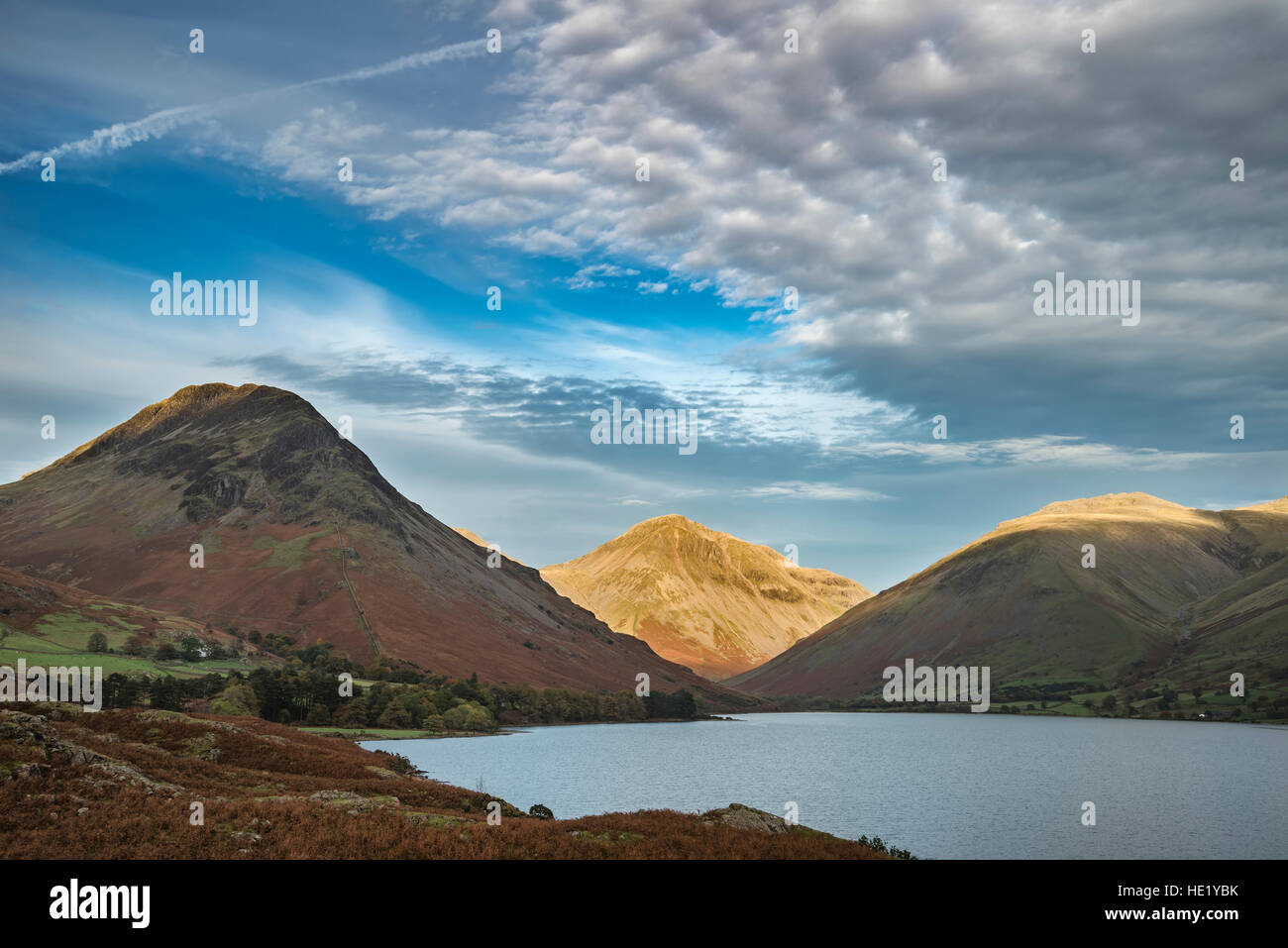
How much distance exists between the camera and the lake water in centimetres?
7569

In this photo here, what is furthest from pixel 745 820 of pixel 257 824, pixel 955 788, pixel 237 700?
pixel 237 700

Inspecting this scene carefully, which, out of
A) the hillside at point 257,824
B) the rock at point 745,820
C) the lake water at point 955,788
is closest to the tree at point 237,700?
the lake water at point 955,788

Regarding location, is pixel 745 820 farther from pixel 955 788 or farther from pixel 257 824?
pixel 955 788

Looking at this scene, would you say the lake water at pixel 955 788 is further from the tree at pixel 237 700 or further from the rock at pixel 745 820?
the rock at pixel 745 820

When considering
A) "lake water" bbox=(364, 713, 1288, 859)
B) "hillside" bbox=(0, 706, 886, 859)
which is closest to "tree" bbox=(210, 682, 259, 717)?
"lake water" bbox=(364, 713, 1288, 859)

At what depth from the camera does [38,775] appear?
34.3m

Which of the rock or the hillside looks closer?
the hillside

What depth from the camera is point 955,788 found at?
11119 centimetres

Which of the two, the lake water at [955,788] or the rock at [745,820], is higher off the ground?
the rock at [745,820]

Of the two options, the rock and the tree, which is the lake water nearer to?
the tree

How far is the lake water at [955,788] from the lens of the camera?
248 ft

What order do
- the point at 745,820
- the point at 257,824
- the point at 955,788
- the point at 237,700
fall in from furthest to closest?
the point at 237,700 → the point at 955,788 → the point at 745,820 → the point at 257,824
